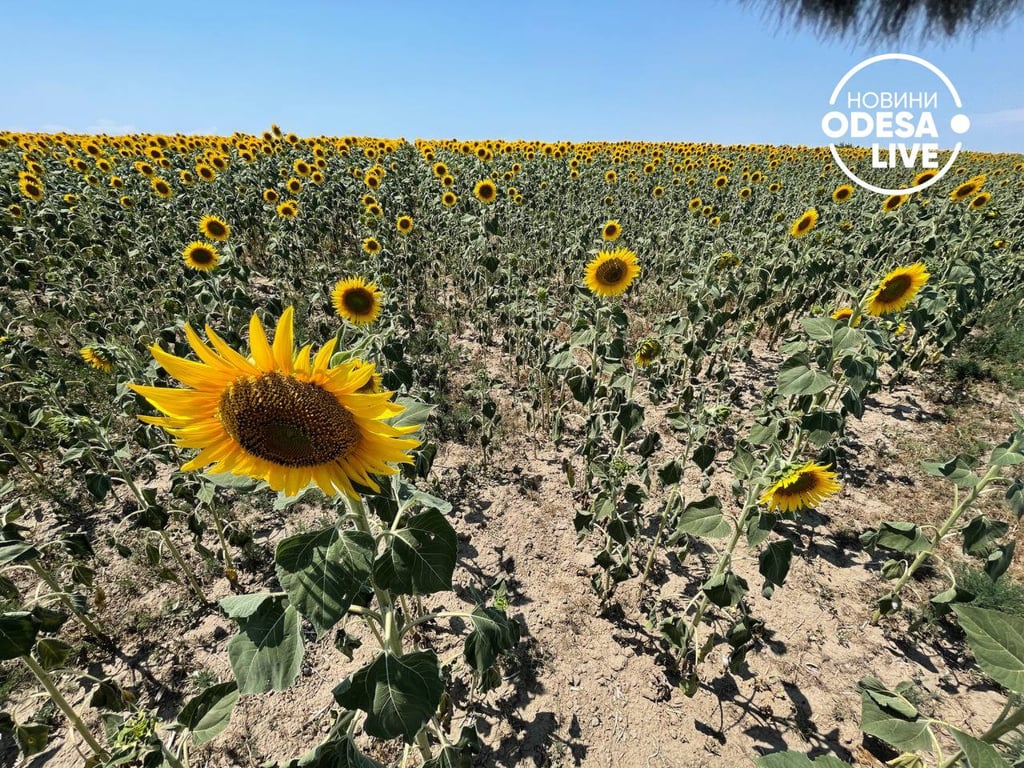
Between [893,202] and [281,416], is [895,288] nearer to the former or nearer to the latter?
[281,416]

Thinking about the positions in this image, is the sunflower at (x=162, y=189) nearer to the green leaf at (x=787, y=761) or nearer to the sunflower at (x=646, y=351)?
the sunflower at (x=646, y=351)

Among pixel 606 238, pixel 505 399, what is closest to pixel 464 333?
pixel 505 399

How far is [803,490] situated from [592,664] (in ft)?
5.92

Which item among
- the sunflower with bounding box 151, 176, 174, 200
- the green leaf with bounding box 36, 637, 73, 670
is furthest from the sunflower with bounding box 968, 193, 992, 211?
the sunflower with bounding box 151, 176, 174, 200

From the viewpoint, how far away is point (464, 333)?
7.55 metres

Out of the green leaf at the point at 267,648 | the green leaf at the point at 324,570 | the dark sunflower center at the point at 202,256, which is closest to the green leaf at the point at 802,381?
the green leaf at the point at 324,570

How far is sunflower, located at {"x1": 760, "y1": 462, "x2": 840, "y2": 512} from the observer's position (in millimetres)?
2322

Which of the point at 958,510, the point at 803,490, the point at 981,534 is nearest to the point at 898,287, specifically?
the point at 958,510

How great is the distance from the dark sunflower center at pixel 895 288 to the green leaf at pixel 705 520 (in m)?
2.14

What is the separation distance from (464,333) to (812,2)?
5.62m

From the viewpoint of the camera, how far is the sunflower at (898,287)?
315 cm

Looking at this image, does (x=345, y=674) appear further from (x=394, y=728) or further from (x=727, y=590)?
(x=727, y=590)

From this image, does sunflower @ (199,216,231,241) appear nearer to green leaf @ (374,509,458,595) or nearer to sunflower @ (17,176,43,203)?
sunflower @ (17,176,43,203)

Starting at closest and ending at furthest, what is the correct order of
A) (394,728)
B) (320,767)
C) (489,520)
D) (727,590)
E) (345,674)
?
(394,728) → (320,767) → (727,590) → (345,674) → (489,520)
